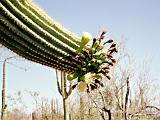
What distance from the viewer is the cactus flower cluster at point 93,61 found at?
2256 millimetres

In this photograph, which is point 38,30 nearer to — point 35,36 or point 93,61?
point 35,36

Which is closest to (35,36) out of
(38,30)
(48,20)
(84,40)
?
(38,30)

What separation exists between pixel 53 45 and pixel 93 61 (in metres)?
0.29

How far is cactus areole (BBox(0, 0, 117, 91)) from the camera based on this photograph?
2121mm

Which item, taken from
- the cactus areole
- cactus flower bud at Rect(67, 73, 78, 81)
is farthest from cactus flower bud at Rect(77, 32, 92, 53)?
cactus flower bud at Rect(67, 73, 78, 81)

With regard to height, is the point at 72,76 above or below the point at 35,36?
below

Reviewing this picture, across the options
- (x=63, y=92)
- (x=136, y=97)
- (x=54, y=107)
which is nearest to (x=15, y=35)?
(x=63, y=92)

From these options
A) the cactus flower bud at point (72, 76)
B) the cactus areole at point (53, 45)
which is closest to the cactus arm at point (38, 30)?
the cactus areole at point (53, 45)

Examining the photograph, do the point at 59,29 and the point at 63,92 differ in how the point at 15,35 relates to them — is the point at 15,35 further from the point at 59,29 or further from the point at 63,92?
the point at 63,92

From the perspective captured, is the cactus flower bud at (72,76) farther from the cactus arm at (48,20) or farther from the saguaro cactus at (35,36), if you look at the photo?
the cactus arm at (48,20)

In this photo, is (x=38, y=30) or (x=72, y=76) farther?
(x=72, y=76)

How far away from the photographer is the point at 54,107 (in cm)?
2988

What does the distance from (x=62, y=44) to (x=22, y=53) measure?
0.90ft

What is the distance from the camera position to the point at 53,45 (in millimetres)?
2225
